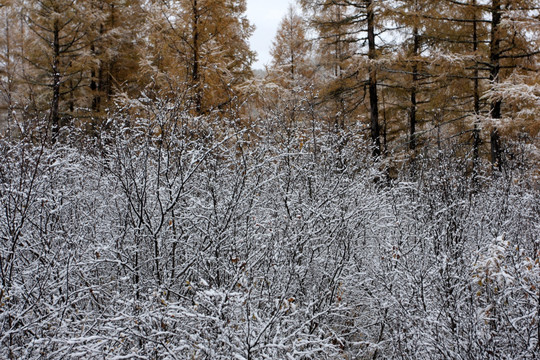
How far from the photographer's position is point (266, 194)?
18.8 feet

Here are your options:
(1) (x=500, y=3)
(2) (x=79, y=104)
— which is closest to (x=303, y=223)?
(1) (x=500, y=3)

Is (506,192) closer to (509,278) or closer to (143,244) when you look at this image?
(509,278)

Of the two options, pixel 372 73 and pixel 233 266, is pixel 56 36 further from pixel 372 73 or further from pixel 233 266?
pixel 233 266

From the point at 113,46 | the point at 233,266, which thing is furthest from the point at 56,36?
the point at 233,266

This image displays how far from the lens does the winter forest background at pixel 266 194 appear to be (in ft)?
10.2

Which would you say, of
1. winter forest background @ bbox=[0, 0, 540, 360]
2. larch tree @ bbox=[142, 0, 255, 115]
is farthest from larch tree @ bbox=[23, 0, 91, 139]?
larch tree @ bbox=[142, 0, 255, 115]

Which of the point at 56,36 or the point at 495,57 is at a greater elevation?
the point at 56,36

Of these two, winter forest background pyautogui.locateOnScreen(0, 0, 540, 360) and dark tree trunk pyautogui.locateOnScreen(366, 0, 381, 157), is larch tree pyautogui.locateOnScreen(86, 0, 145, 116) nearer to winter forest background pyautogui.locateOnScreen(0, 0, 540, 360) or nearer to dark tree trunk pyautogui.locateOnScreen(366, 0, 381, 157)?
winter forest background pyautogui.locateOnScreen(0, 0, 540, 360)

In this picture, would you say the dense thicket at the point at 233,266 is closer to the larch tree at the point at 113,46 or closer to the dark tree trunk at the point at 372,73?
the dark tree trunk at the point at 372,73

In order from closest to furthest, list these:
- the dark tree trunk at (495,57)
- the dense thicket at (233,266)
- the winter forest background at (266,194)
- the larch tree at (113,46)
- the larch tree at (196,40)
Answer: the dense thicket at (233,266) → the winter forest background at (266,194) → the larch tree at (196,40) → the dark tree trunk at (495,57) → the larch tree at (113,46)

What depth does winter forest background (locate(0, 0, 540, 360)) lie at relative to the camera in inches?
123

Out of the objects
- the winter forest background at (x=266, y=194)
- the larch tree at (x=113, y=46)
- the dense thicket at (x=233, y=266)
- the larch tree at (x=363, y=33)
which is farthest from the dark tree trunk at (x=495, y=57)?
the larch tree at (x=113, y=46)

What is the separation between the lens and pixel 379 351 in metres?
4.66

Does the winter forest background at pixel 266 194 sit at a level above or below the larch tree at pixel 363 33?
below
